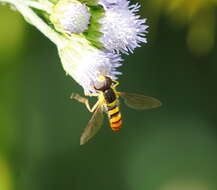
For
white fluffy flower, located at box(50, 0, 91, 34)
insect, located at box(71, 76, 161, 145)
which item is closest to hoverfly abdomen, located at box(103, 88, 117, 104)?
insect, located at box(71, 76, 161, 145)

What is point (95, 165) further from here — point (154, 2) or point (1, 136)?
point (154, 2)

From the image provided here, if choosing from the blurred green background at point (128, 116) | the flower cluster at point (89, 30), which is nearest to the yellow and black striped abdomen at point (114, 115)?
the flower cluster at point (89, 30)

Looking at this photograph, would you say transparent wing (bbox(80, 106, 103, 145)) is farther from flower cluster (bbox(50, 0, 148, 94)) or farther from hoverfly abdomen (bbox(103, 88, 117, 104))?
flower cluster (bbox(50, 0, 148, 94))

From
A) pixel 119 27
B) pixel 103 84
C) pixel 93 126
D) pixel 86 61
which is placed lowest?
pixel 93 126

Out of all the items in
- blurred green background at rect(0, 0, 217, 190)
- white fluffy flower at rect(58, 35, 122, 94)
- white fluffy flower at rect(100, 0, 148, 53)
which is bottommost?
blurred green background at rect(0, 0, 217, 190)

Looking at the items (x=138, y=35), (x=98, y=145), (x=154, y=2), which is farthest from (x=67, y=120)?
(x=138, y=35)

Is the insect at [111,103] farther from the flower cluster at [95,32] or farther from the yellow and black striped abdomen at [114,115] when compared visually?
the flower cluster at [95,32]

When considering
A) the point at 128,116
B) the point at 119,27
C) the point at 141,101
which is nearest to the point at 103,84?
the point at 141,101

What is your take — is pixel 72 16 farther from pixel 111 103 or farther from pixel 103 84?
pixel 111 103
